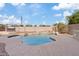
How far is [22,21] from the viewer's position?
12.0 ft

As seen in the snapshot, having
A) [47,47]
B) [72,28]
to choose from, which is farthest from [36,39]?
[72,28]

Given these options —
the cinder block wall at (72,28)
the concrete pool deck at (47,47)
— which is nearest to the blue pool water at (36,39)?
the concrete pool deck at (47,47)

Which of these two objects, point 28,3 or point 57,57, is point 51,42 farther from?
point 28,3

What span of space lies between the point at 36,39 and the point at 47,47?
0.69 ft

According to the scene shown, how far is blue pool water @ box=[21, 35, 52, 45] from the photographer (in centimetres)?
364

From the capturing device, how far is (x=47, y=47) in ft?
11.9

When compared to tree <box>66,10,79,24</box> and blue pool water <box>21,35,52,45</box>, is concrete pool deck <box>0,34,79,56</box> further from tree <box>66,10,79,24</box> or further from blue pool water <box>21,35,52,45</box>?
tree <box>66,10,79,24</box>

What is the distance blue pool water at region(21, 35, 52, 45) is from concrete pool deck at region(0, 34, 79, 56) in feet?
0.17

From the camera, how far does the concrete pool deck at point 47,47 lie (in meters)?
3.61

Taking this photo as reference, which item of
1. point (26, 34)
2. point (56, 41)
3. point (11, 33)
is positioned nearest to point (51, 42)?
point (56, 41)

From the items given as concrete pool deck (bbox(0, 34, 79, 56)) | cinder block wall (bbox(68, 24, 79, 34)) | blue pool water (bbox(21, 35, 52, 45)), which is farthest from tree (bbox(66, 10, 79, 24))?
blue pool water (bbox(21, 35, 52, 45))

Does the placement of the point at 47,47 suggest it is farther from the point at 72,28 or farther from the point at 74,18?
the point at 74,18

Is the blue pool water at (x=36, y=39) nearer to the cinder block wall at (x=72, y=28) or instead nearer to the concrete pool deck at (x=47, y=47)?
the concrete pool deck at (x=47, y=47)

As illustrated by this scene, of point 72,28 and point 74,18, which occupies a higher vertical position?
point 74,18
